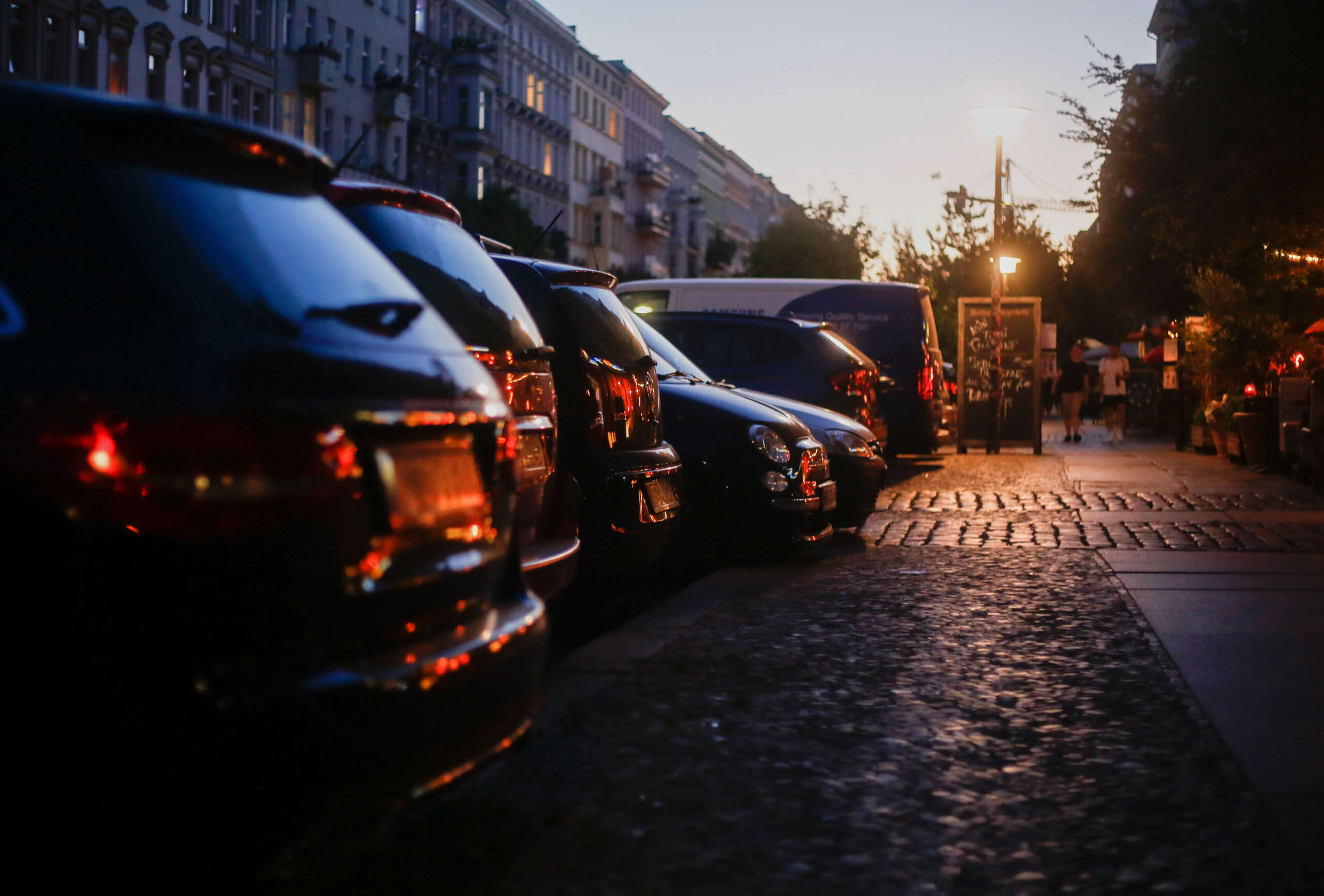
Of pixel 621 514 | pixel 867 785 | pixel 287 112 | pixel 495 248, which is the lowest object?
pixel 867 785

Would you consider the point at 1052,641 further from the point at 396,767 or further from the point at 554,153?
the point at 554,153

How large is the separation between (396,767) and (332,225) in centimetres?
115

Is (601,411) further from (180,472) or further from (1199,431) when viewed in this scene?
(1199,431)

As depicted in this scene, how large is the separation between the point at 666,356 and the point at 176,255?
7517 mm

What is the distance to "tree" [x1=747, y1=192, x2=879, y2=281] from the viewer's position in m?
98.4

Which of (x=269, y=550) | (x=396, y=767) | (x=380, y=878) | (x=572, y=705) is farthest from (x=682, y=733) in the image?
(x=269, y=550)

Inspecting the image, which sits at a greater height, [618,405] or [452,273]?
[452,273]

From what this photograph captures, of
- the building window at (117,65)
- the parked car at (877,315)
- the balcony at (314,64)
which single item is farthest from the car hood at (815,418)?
the balcony at (314,64)

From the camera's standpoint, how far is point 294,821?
2918 mm

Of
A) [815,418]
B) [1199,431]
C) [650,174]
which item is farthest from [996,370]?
[650,174]

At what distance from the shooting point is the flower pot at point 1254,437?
2019 cm

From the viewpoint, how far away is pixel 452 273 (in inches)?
222

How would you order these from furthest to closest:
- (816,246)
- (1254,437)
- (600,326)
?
(816,246) < (1254,437) < (600,326)

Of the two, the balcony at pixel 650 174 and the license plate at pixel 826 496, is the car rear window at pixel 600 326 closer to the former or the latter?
the license plate at pixel 826 496
